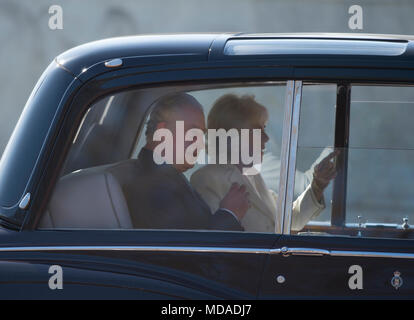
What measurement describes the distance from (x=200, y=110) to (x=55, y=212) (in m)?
0.62

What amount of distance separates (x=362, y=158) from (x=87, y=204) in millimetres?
930

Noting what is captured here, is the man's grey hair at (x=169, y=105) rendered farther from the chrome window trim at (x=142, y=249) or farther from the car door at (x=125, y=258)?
the chrome window trim at (x=142, y=249)

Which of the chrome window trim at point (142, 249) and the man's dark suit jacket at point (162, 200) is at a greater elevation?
the man's dark suit jacket at point (162, 200)

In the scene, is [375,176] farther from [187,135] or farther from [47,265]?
[47,265]

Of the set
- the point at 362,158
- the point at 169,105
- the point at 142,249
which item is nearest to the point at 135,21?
the point at 169,105

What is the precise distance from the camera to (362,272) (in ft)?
7.41

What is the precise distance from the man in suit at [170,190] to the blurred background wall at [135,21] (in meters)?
7.67

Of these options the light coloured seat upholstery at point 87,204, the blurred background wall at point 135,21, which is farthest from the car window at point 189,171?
the blurred background wall at point 135,21

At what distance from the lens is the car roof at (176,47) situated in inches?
97.1

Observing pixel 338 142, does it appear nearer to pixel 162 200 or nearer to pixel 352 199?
pixel 352 199

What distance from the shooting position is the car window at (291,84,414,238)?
244cm

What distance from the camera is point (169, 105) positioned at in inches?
104

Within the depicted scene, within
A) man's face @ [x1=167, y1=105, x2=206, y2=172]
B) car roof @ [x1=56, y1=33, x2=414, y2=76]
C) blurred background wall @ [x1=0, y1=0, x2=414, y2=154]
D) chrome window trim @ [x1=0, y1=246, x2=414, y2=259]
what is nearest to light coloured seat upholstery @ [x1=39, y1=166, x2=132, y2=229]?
chrome window trim @ [x1=0, y1=246, x2=414, y2=259]
